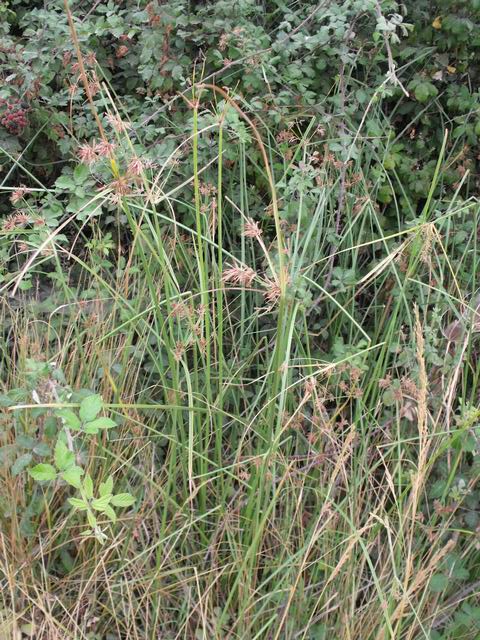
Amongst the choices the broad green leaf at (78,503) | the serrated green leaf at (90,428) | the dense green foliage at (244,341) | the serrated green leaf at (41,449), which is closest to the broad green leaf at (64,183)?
the dense green foliage at (244,341)

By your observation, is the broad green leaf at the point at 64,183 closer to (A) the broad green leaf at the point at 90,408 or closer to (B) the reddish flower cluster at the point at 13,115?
(B) the reddish flower cluster at the point at 13,115

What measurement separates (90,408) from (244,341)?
893 mm

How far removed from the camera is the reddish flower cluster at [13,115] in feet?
9.40

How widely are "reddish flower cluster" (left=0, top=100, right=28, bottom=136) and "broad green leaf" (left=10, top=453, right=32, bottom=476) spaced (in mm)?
1370

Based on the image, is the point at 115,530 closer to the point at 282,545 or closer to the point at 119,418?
the point at 119,418

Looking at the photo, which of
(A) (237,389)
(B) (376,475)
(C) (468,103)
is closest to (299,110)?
(C) (468,103)

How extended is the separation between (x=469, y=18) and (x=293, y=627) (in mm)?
2230

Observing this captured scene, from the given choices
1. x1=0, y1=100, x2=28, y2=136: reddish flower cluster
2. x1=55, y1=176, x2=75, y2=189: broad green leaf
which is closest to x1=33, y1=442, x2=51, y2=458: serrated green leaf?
x1=55, y1=176, x2=75, y2=189: broad green leaf

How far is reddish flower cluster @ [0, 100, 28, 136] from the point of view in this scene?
2.87m

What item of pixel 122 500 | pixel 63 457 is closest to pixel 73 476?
pixel 63 457

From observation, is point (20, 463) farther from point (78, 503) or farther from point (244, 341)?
point (244, 341)

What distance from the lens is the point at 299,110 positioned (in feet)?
9.59

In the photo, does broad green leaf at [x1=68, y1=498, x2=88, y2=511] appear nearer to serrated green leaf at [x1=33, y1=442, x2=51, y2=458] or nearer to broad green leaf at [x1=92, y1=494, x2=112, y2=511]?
broad green leaf at [x1=92, y1=494, x2=112, y2=511]

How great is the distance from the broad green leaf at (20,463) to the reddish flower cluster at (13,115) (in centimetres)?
137
